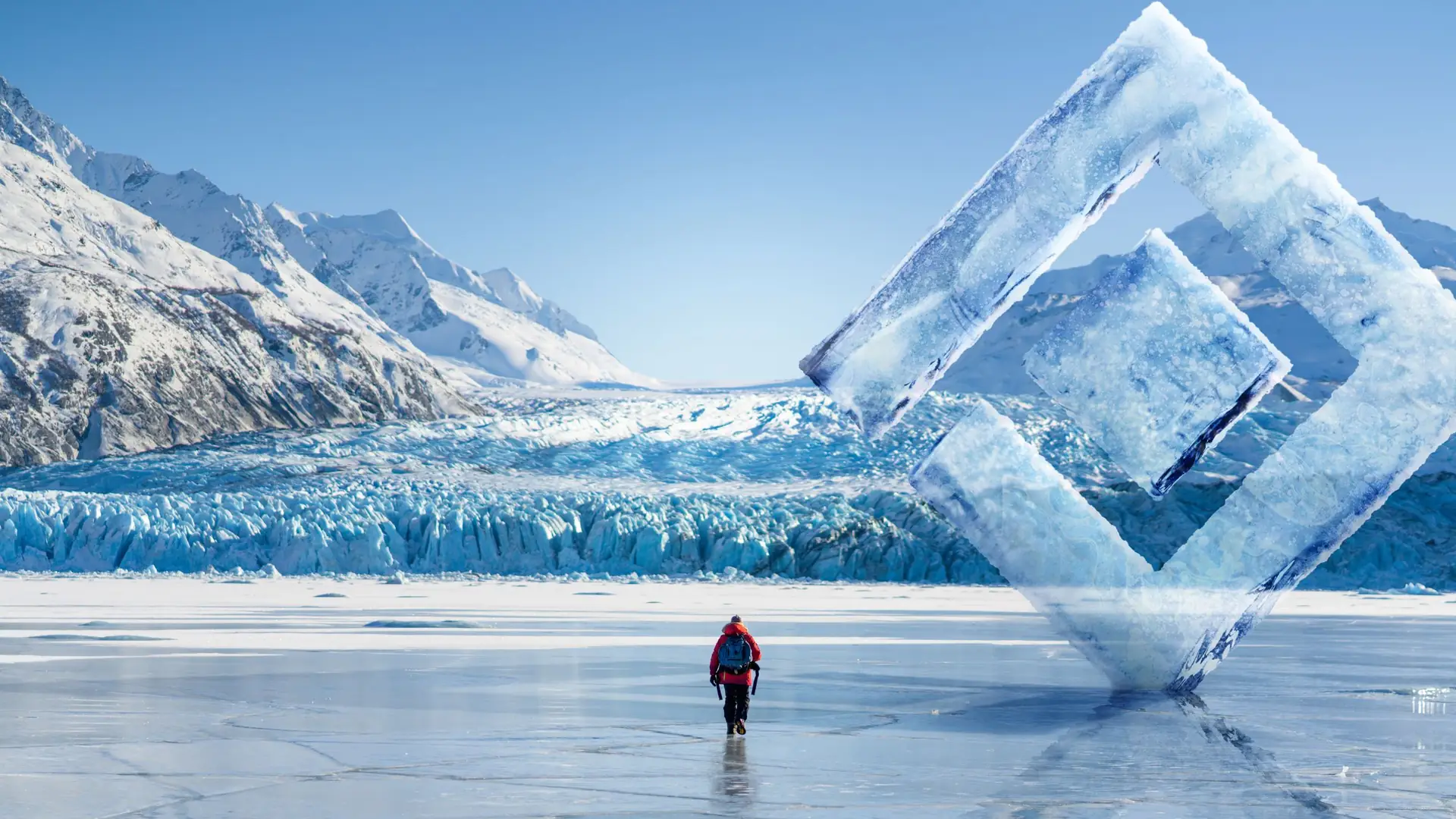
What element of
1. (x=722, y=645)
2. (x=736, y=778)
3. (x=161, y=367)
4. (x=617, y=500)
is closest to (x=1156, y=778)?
(x=736, y=778)

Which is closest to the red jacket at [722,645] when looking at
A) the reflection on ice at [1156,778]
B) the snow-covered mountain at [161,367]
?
the reflection on ice at [1156,778]

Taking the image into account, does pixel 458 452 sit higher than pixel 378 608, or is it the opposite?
pixel 458 452

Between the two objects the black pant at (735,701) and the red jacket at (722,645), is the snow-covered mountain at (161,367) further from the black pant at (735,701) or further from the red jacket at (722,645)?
the black pant at (735,701)

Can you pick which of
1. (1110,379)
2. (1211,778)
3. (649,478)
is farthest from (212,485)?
(1211,778)

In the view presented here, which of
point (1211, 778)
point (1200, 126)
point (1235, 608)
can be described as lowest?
point (1211, 778)

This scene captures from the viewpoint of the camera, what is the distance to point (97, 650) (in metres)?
15.1

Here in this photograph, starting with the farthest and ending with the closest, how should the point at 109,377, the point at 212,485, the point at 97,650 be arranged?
1. the point at 109,377
2. the point at 212,485
3. the point at 97,650

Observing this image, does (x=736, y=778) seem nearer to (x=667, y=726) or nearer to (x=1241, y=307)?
(x=667, y=726)

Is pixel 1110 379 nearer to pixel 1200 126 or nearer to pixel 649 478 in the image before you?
pixel 1200 126

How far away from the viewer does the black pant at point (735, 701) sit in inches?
372

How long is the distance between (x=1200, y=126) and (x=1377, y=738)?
14.1 ft

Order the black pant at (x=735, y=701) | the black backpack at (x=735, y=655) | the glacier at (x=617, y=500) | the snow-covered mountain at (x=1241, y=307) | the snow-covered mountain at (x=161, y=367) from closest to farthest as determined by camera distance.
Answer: the black pant at (x=735, y=701)
the black backpack at (x=735, y=655)
the glacier at (x=617, y=500)
the snow-covered mountain at (x=161, y=367)
the snow-covered mountain at (x=1241, y=307)

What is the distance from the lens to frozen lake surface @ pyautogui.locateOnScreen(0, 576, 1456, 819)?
703 cm

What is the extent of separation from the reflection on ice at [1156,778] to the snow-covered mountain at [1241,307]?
2160 inches
